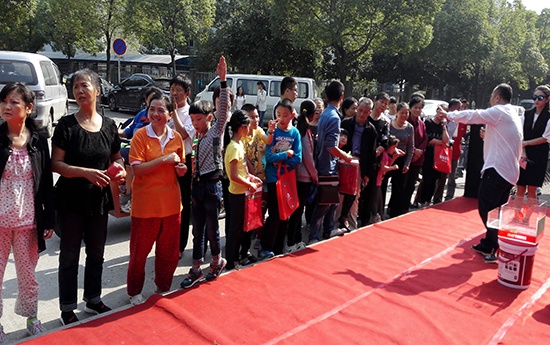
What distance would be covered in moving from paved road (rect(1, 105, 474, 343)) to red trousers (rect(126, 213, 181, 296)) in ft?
0.79

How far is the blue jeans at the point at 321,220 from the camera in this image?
540 cm

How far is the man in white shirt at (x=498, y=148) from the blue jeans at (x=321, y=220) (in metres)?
1.64

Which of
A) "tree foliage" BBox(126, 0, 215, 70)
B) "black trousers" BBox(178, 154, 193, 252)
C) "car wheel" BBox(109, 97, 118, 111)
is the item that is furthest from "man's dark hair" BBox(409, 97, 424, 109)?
"tree foliage" BBox(126, 0, 215, 70)

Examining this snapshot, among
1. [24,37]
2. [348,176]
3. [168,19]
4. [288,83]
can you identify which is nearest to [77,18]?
→ [168,19]

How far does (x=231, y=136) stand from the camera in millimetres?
4262

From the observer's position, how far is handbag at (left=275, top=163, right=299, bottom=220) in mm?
4660

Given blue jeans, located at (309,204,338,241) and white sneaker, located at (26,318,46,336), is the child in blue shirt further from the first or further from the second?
white sneaker, located at (26,318,46,336)

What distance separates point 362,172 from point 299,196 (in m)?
1.13

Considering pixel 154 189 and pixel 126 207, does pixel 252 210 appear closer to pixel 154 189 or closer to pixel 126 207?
pixel 154 189

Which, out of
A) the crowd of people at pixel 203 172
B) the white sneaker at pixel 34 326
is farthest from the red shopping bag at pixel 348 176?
the white sneaker at pixel 34 326

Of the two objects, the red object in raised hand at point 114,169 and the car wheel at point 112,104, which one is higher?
the red object in raised hand at point 114,169

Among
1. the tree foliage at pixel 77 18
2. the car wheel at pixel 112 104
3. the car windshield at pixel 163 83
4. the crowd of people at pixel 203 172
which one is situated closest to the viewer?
the crowd of people at pixel 203 172

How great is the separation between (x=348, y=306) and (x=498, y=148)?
246 cm

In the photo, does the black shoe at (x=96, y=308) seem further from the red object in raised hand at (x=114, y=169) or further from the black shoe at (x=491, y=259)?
the black shoe at (x=491, y=259)
